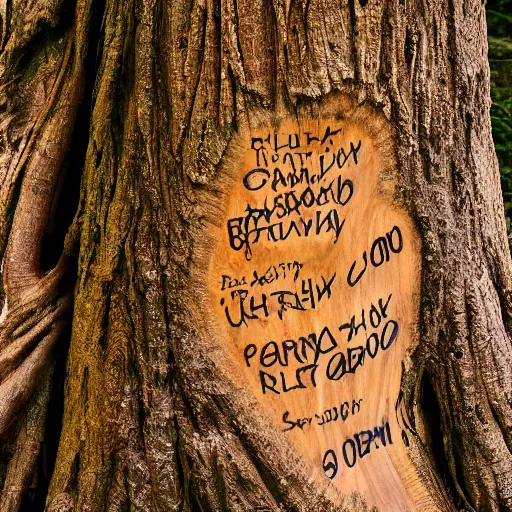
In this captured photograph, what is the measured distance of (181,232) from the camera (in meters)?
2.50

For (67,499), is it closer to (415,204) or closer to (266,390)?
(266,390)

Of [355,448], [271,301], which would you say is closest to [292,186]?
[271,301]

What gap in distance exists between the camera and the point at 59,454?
2736mm

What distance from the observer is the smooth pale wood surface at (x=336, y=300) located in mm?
2506

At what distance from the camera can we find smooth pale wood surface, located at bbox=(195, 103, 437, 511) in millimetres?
2506

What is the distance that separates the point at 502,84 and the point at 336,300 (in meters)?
2.97

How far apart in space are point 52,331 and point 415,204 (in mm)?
1409

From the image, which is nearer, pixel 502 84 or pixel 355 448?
pixel 355 448

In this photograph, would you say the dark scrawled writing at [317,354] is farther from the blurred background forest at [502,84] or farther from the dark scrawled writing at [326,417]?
the blurred background forest at [502,84]

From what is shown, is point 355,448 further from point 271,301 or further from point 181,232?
point 181,232

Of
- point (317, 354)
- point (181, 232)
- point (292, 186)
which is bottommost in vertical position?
point (317, 354)

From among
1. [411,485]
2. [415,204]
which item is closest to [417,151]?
[415,204]

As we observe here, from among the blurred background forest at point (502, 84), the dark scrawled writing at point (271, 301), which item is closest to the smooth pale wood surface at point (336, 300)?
the dark scrawled writing at point (271, 301)

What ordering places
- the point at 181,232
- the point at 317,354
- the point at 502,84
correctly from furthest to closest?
the point at 502,84, the point at 317,354, the point at 181,232
